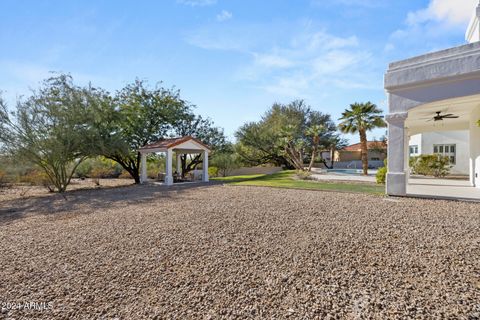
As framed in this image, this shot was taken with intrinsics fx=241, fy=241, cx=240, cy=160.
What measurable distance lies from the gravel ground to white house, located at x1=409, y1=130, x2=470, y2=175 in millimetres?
18578

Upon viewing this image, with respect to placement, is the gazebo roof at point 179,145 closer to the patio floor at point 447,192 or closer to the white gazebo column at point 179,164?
the white gazebo column at point 179,164

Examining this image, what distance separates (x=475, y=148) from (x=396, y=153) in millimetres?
7386

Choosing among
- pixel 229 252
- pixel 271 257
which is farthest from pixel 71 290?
pixel 271 257

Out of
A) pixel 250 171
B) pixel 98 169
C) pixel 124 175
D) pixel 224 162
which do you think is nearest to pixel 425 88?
pixel 224 162

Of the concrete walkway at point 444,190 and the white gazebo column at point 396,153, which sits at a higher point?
the white gazebo column at point 396,153

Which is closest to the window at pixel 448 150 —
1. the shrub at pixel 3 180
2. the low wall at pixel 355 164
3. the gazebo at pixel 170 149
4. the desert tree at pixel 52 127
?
the low wall at pixel 355 164

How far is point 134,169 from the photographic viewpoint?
21.1 meters

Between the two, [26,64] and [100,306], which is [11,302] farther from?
[26,64]

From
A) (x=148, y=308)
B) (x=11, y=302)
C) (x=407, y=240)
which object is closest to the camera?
(x=148, y=308)

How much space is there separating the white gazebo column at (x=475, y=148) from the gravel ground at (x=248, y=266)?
25.4ft

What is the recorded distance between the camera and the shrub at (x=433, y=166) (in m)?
19.6

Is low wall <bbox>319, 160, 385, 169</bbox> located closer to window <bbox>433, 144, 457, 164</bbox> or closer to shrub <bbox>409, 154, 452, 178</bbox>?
window <bbox>433, 144, 457, 164</bbox>

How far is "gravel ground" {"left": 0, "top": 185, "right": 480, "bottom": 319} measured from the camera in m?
3.02

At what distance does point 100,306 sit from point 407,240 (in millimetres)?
5760
